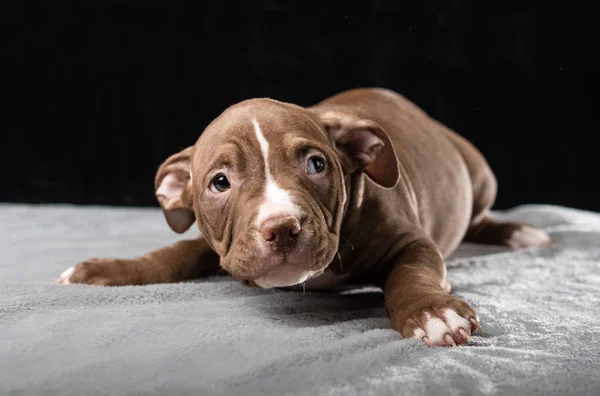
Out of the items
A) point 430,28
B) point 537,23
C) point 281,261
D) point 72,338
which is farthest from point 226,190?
point 537,23

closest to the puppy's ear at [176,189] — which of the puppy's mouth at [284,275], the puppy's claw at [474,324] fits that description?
the puppy's mouth at [284,275]

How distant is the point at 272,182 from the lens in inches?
107

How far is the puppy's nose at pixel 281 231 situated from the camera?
2482mm

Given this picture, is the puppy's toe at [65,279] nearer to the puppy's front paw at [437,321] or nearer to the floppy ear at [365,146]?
the floppy ear at [365,146]

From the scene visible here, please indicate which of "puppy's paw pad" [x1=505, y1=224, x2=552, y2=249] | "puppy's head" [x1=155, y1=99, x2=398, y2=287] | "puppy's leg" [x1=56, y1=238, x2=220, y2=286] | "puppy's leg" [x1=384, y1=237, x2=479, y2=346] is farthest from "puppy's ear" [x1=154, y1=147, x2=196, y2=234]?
"puppy's paw pad" [x1=505, y1=224, x2=552, y2=249]

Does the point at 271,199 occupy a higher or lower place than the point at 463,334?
A: higher

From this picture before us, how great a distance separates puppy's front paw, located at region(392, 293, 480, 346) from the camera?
2.38 m

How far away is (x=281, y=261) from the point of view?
255cm

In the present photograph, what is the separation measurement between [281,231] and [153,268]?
1.09 metres

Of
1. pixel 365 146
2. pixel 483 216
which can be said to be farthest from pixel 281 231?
pixel 483 216

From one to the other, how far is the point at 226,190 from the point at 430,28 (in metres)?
4.25

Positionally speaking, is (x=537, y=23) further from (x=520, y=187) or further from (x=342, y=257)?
(x=342, y=257)

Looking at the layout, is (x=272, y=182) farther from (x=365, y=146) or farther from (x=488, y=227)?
(x=488, y=227)

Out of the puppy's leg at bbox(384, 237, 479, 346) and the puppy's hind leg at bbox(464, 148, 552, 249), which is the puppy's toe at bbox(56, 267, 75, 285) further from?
the puppy's hind leg at bbox(464, 148, 552, 249)
